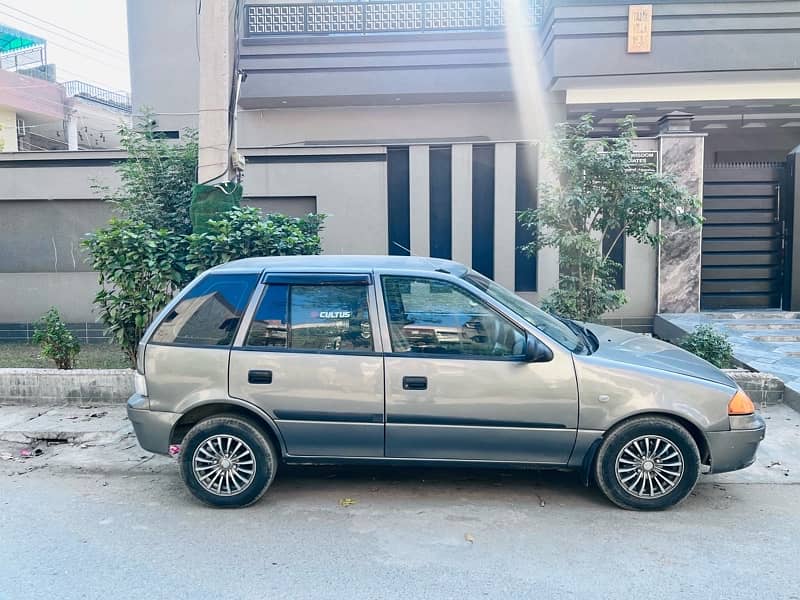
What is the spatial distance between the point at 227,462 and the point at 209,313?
1.07 meters

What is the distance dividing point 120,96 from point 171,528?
107 ft

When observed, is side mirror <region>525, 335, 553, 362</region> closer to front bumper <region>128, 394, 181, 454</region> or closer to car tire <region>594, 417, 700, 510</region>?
car tire <region>594, 417, 700, 510</region>

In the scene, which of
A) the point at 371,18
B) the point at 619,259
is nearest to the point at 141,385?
the point at 619,259

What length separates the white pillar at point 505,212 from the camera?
1019 centimetres

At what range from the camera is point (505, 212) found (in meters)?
10.3

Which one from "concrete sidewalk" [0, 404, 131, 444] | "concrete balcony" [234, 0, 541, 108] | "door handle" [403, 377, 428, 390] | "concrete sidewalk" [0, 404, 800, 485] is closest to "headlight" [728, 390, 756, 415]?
"concrete sidewalk" [0, 404, 800, 485]

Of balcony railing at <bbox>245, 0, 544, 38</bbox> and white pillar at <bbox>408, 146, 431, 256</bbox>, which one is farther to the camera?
balcony railing at <bbox>245, 0, 544, 38</bbox>

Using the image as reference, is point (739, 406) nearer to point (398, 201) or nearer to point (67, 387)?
point (67, 387)

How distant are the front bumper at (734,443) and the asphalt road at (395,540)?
36 cm

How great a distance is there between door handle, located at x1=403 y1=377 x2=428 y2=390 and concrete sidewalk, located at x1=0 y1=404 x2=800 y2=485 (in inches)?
94.4

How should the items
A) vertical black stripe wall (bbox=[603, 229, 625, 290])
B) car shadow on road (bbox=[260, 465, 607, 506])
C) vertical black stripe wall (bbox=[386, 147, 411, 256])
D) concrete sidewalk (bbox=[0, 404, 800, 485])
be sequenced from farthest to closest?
vertical black stripe wall (bbox=[386, 147, 411, 256]) < vertical black stripe wall (bbox=[603, 229, 625, 290]) < concrete sidewalk (bbox=[0, 404, 800, 485]) < car shadow on road (bbox=[260, 465, 607, 506])

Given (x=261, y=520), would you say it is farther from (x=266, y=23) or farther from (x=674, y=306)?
(x=266, y=23)

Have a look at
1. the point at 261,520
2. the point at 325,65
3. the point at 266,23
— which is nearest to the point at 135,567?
the point at 261,520

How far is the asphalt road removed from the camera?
11.5 ft
